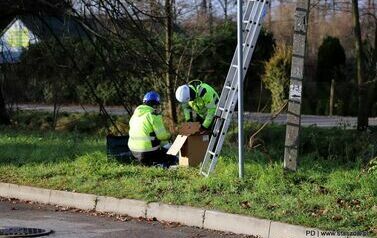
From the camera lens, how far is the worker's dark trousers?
37.4 feet

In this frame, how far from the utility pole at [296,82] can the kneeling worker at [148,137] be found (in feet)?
8.80

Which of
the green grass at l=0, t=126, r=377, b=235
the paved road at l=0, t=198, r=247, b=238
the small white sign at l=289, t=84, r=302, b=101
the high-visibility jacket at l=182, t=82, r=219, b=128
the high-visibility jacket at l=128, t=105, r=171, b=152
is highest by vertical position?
the small white sign at l=289, t=84, r=302, b=101

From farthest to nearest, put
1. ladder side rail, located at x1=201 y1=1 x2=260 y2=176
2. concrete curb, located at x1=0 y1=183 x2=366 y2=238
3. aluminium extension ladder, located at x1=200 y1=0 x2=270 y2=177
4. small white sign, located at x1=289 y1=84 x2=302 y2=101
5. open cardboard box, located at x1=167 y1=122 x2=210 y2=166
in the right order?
open cardboard box, located at x1=167 y1=122 x2=210 y2=166
ladder side rail, located at x1=201 y1=1 x2=260 y2=176
aluminium extension ladder, located at x1=200 y1=0 x2=270 y2=177
small white sign, located at x1=289 y1=84 x2=302 y2=101
concrete curb, located at x1=0 y1=183 x2=366 y2=238

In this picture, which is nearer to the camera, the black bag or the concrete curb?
the concrete curb

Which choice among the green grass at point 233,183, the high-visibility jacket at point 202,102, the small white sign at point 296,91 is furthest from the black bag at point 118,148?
the small white sign at point 296,91

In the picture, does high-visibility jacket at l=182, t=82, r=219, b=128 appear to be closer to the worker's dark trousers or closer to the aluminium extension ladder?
the worker's dark trousers

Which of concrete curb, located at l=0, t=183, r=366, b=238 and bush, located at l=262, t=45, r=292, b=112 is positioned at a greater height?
bush, located at l=262, t=45, r=292, b=112

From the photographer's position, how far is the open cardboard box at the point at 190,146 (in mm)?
11008

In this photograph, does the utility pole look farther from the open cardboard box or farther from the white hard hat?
the white hard hat

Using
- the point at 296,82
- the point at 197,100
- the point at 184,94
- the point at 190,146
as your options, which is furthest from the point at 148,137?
the point at 296,82

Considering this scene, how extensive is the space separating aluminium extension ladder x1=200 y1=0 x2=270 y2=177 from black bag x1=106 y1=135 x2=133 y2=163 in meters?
2.19

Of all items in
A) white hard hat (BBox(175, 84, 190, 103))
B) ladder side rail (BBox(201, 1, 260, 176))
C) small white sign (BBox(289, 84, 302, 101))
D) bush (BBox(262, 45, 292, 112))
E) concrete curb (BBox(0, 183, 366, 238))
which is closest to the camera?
concrete curb (BBox(0, 183, 366, 238))

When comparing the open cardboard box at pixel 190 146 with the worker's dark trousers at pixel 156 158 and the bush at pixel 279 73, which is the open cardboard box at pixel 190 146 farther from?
the bush at pixel 279 73

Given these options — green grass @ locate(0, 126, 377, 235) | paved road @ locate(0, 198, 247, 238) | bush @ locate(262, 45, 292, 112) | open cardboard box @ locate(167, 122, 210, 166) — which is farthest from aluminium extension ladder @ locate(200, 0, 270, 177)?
bush @ locate(262, 45, 292, 112)
